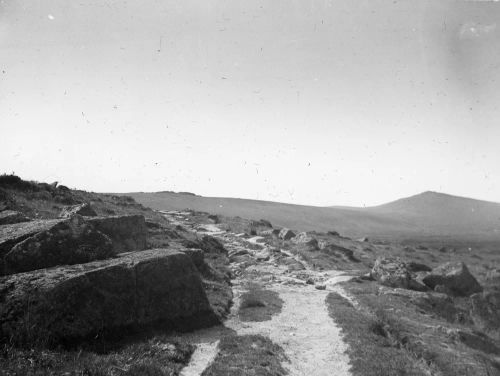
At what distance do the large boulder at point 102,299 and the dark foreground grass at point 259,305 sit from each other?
11.3ft

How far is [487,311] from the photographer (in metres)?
29.5

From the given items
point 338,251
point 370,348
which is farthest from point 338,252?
point 370,348

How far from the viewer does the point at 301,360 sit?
624 inches

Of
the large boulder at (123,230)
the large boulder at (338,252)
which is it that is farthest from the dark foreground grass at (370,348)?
the large boulder at (338,252)

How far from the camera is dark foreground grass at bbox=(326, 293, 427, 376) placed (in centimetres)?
1431

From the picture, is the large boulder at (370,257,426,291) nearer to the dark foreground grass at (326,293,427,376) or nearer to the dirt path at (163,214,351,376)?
the dirt path at (163,214,351,376)

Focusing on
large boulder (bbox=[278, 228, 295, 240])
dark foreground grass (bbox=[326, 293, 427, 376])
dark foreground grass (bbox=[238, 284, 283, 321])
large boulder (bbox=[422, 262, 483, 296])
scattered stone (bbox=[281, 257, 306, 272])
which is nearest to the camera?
dark foreground grass (bbox=[326, 293, 427, 376])

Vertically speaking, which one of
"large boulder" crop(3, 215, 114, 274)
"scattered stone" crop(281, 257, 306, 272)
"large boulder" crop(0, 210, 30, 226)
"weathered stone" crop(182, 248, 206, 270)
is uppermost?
"large boulder" crop(0, 210, 30, 226)

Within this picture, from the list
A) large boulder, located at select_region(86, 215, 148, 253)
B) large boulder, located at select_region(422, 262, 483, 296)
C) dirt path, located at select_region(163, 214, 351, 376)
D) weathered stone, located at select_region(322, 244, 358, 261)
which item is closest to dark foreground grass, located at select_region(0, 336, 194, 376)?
dirt path, located at select_region(163, 214, 351, 376)

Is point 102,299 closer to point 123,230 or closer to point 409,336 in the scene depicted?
point 123,230

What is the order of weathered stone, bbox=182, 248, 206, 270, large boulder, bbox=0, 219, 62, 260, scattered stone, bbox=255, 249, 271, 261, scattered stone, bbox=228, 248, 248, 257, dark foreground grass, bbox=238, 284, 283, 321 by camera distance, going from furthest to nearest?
scattered stone, bbox=228, 248, 248, 257
scattered stone, bbox=255, 249, 271, 261
weathered stone, bbox=182, 248, 206, 270
dark foreground grass, bbox=238, 284, 283, 321
large boulder, bbox=0, 219, 62, 260

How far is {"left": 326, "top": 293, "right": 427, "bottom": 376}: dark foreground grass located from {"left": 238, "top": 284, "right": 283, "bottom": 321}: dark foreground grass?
4.05 m

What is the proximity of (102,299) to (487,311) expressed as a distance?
3132 centimetres

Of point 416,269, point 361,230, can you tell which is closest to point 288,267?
point 416,269
